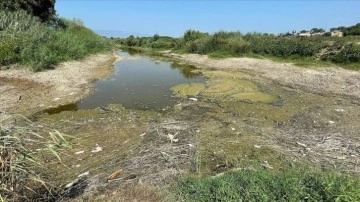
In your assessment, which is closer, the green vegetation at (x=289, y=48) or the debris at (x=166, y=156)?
the debris at (x=166, y=156)

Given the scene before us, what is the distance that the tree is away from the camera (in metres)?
27.1

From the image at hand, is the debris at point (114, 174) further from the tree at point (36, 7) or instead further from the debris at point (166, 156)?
the tree at point (36, 7)

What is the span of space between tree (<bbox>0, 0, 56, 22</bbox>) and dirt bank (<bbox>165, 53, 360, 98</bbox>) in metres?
19.0

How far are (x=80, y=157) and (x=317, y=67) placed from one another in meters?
17.9

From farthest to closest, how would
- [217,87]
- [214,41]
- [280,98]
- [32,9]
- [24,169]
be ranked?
[214,41] < [32,9] < [217,87] < [280,98] < [24,169]

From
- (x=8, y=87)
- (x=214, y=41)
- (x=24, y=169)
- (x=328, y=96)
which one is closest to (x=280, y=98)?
(x=328, y=96)

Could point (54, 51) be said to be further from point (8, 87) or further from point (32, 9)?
point (32, 9)

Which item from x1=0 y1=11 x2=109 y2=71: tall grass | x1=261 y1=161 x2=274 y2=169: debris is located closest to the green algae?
x1=261 y1=161 x2=274 y2=169: debris

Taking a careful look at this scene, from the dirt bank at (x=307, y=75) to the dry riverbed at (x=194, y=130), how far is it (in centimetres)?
18

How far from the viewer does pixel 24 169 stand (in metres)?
3.73

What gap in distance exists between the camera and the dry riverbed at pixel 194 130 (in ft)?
19.2

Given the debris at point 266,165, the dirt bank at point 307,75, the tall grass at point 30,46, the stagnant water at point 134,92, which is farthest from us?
the tall grass at point 30,46

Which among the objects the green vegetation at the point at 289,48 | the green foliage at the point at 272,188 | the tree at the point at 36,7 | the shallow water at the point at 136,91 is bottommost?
the shallow water at the point at 136,91

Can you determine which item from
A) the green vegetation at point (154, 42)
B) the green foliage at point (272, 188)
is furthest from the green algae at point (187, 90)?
the green vegetation at point (154, 42)
